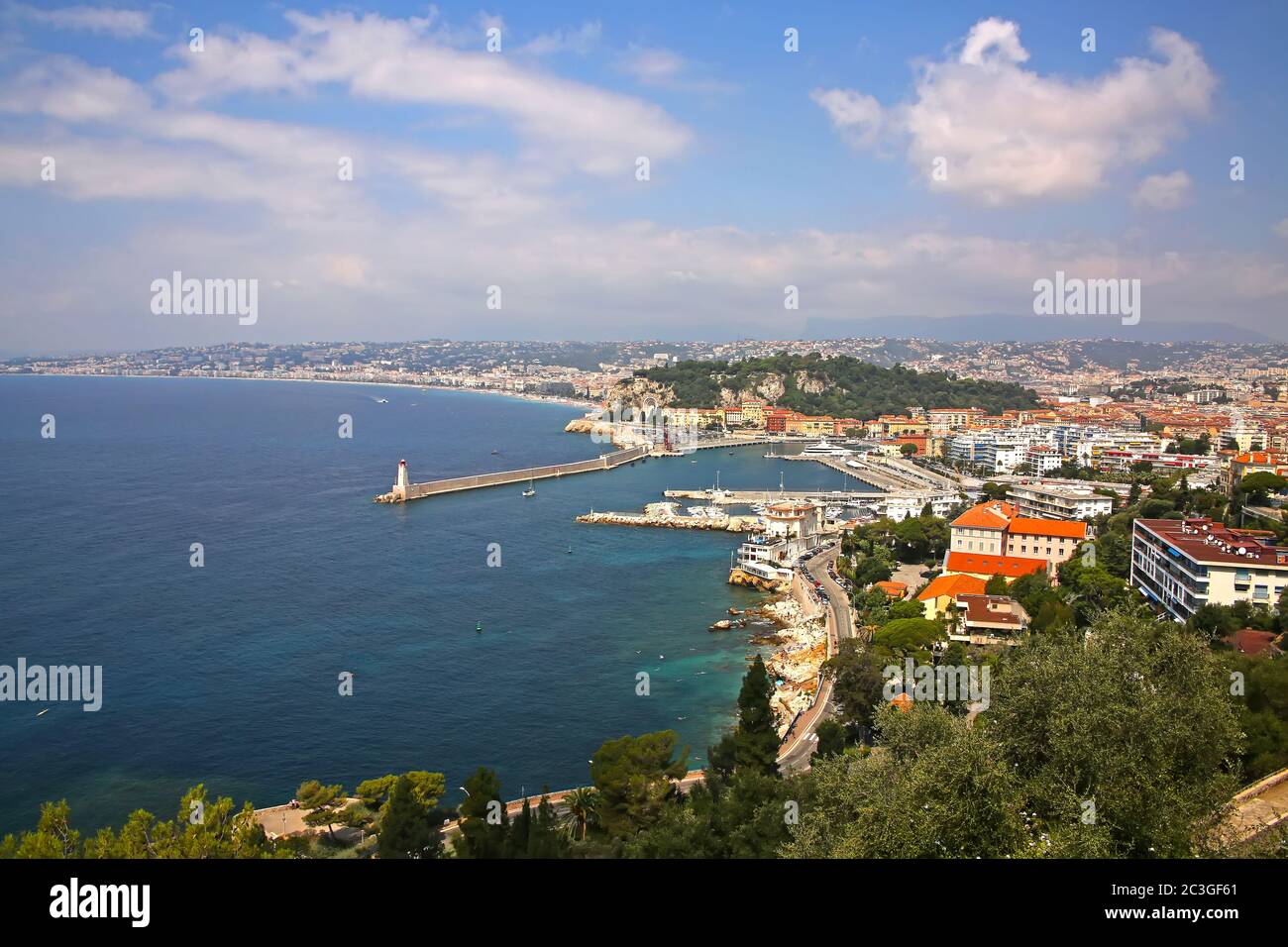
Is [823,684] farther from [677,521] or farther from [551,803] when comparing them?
[677,521]

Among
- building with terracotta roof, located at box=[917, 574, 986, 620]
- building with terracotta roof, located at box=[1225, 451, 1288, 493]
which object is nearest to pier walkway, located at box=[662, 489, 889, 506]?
building with terracotta roof, located at box=[1225, 451, 1288, 493]

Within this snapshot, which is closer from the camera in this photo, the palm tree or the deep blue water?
the palm tree

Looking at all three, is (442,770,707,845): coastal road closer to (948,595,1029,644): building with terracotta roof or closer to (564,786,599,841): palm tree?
(564,786,599,841): palm tree

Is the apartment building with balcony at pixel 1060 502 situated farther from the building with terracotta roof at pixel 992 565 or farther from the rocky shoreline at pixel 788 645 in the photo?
the rocky shoreline at pixel 788 645

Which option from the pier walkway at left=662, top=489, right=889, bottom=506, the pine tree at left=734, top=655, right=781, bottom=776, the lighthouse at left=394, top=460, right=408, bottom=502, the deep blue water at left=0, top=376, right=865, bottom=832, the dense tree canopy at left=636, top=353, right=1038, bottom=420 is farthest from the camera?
the dense tree canopy at left=636, top=353, right=1038, bottom=420

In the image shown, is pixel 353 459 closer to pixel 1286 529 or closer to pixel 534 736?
pixel 534 736

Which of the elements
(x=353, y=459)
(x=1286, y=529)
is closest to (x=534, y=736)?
(x=1286, y=529)
